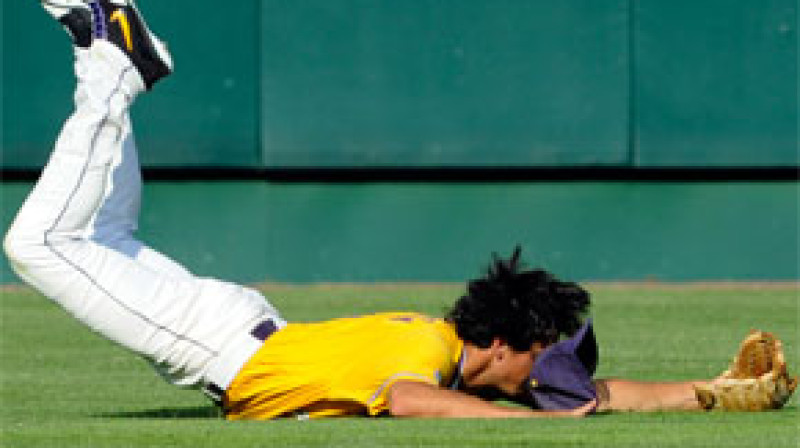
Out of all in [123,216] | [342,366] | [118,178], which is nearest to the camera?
[342,366]

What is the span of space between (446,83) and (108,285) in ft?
18.7

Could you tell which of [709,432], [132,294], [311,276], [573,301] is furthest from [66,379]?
[311,276]

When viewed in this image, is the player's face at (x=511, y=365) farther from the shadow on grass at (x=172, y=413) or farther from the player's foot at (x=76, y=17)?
the player's foot at (x=76, y=17)

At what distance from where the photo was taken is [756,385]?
202 inches

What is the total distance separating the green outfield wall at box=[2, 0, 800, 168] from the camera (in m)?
10.6

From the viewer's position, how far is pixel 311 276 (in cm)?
1088

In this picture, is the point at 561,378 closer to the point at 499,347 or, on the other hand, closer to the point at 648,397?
the point at 499,347

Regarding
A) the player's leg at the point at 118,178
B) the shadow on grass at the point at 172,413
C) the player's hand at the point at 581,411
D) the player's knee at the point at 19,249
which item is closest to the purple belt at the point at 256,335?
the shadow on grass at the point at 172,413

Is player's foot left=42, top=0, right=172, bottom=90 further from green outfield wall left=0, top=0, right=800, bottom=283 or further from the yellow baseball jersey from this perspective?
green outfield wall left=0, top=0, right=800, bottom=283

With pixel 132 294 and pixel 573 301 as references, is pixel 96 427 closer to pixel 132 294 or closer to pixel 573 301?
pixel 132 294

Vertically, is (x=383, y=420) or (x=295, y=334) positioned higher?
(x=295, y=334)

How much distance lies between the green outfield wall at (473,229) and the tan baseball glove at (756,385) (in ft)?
18.5

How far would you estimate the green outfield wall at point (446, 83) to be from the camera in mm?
10633

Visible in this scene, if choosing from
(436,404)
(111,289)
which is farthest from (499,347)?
(111,289)
